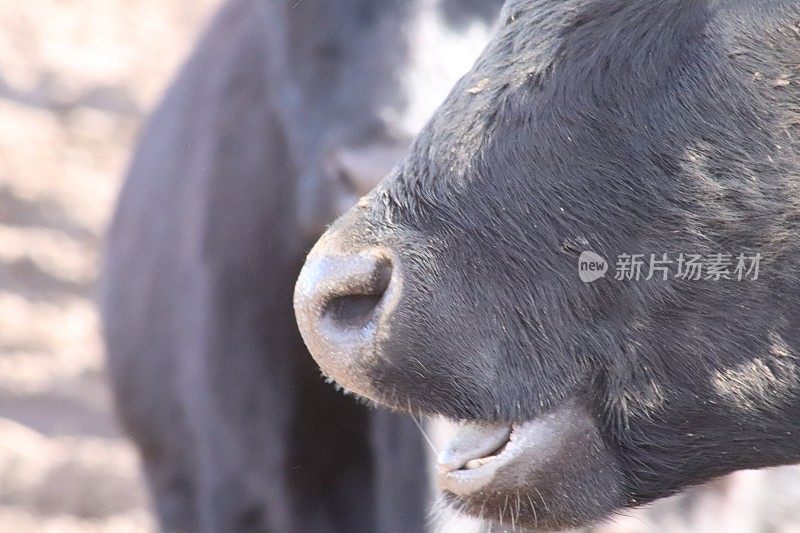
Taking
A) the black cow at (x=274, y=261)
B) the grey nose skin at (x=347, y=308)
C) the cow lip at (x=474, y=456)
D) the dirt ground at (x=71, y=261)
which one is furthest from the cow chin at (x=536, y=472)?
the dirt ground at (x=71, y=261)

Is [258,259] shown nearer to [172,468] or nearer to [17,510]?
[172,468]

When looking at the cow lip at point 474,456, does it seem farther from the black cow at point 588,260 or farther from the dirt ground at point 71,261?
the dirt ground at point 71,261

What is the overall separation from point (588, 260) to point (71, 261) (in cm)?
403

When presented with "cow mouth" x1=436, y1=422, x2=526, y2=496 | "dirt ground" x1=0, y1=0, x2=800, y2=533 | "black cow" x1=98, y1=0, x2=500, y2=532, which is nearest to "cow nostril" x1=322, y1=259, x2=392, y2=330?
"cow mouth" x1=436, y1=422, x2=526, y2=496

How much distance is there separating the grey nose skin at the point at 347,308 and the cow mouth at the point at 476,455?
122 millimetres

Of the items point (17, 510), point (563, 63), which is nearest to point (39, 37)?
point (17, 510)

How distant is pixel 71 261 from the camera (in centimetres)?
487

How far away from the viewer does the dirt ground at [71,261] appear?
3.73m

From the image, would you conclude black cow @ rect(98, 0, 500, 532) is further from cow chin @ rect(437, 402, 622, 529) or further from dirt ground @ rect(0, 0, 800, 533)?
cow chin @ rect(437, 402, 622, 529)

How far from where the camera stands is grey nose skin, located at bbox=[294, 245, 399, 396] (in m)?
1.13

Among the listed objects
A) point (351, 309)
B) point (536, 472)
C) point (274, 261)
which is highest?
point (274, 261)

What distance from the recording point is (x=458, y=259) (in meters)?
1.15

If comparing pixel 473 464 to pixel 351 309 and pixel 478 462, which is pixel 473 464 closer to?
pixel 478 462

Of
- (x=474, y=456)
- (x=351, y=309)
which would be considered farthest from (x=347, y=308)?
(x=474, y=456)
